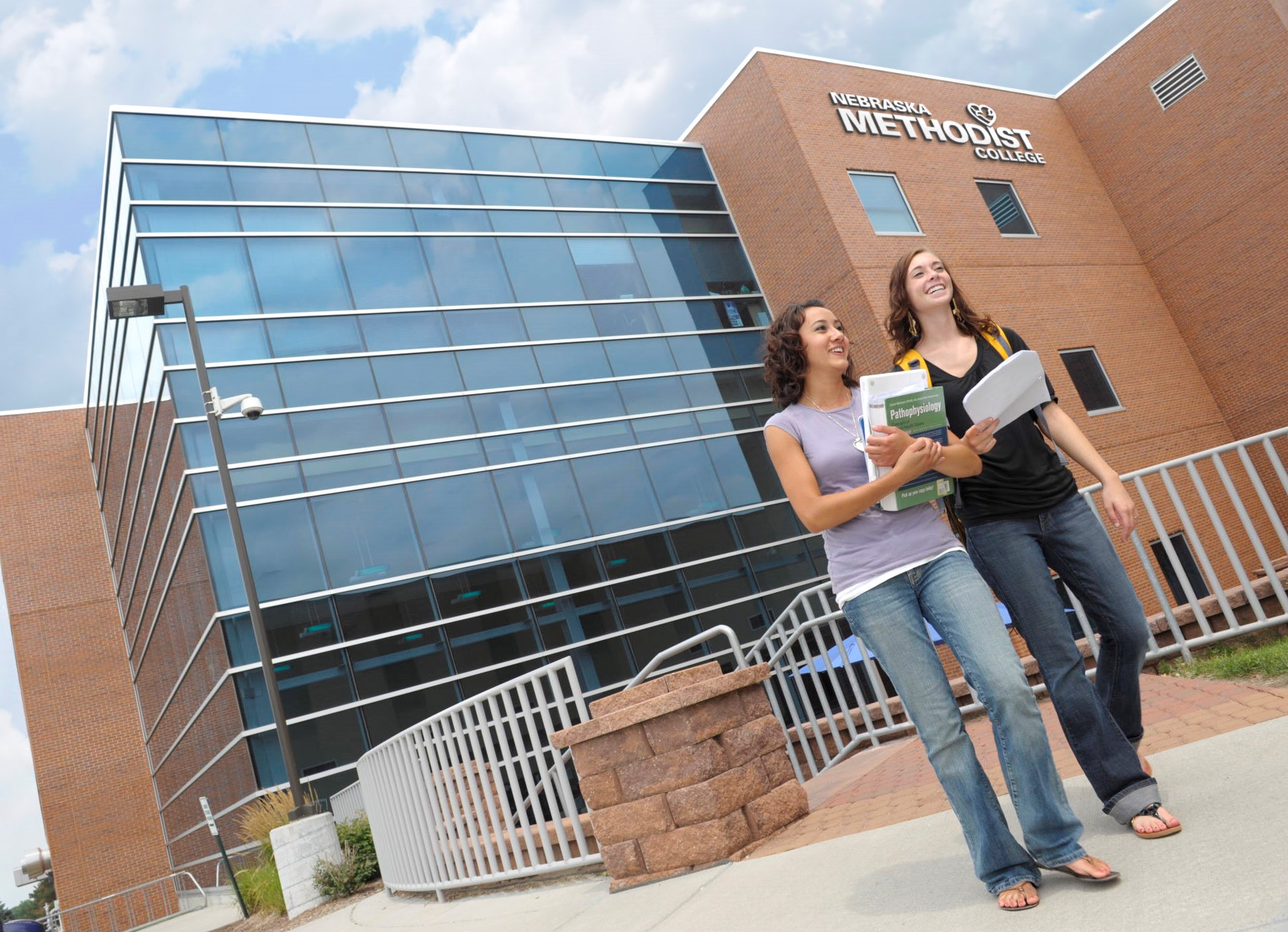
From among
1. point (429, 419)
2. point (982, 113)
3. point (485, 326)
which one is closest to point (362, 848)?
point (429, 419)

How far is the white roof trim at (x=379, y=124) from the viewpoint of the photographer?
17.4 meters

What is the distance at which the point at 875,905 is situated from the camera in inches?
119

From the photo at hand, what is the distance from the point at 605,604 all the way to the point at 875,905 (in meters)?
14.9

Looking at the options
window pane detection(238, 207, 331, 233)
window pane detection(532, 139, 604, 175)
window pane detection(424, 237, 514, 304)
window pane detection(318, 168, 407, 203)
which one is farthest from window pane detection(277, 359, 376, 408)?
window pane detection(532, 139, 604, 175)

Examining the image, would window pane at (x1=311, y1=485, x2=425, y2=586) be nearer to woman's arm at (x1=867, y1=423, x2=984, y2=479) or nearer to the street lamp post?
the street lamp post

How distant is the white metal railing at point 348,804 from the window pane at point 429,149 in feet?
40.1

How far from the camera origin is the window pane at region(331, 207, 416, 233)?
1872 centimetres

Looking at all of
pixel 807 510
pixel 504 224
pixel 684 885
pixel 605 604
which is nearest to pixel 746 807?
pixel 684 885

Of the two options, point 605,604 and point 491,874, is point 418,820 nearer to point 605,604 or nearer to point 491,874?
point 491,874

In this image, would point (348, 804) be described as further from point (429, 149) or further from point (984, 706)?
point (429, 149)

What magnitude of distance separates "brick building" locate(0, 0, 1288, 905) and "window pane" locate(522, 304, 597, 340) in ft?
0.24

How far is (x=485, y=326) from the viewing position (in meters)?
19.1

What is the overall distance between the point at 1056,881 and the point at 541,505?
1553cm

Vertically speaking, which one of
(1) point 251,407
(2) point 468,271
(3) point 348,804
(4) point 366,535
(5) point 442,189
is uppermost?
(5) point 442,189
